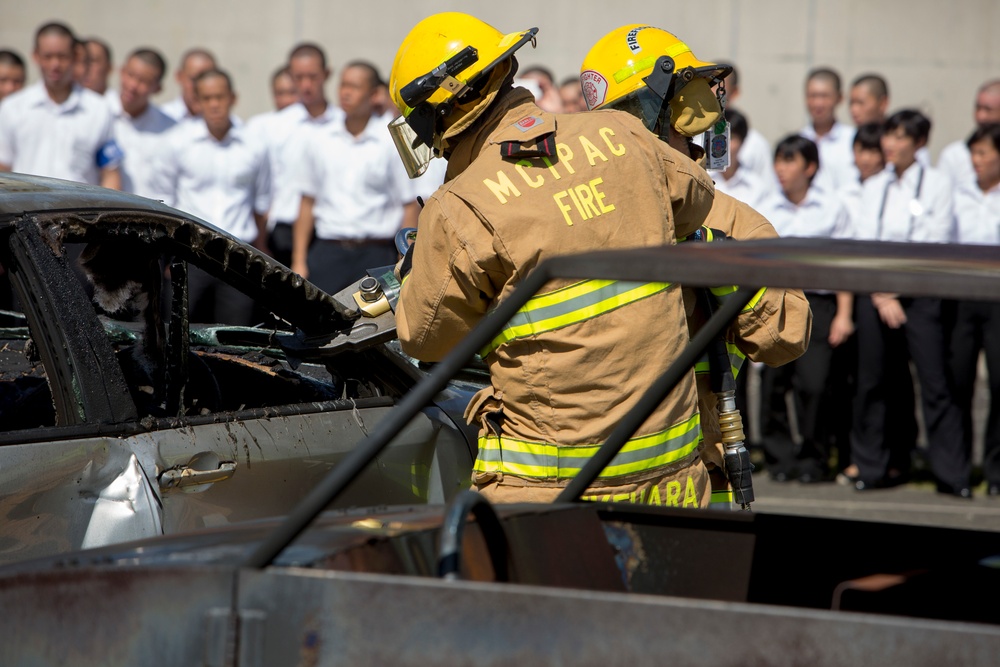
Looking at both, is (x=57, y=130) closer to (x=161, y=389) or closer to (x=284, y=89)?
(x=284, y=89)

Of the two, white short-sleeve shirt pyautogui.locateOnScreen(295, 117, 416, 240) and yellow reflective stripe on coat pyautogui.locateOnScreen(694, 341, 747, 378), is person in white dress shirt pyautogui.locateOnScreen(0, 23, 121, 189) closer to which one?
white short-sleeve shirt pyautogui.locateOnScreen(295, 117, 416, 240)

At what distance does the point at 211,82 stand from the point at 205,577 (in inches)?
264

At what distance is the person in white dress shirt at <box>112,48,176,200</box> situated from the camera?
819 centimetres

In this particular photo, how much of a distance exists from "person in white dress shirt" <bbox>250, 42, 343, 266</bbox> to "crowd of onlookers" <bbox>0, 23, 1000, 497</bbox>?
0.01 metres

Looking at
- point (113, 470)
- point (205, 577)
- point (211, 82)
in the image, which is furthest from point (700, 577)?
point (211, 82)

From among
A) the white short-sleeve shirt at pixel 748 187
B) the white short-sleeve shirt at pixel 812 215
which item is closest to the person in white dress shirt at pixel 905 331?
the white short-sleeve shirt at pixel 812 215

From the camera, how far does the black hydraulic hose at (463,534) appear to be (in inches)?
82.5

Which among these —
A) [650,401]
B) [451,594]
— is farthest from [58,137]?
[451,594]

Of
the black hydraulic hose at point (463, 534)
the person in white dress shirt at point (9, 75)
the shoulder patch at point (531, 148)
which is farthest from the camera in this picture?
the person in white dress shirt at point (9, 75)

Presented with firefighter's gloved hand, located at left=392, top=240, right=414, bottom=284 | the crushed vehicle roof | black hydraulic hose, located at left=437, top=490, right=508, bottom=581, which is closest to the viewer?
black hydraulic hose, located at left=437, top=490, right=508, bottom=581

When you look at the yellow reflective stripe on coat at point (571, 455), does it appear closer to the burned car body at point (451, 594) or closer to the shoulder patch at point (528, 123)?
the burned car body at point (451, 594)

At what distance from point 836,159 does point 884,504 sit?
2.85 metres

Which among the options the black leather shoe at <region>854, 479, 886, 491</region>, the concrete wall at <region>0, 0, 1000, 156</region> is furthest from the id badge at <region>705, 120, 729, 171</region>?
the concrete wall at <region>0, 0, 1000, 156</region>

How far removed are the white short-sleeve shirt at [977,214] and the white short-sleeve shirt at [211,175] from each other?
14.3 ft
